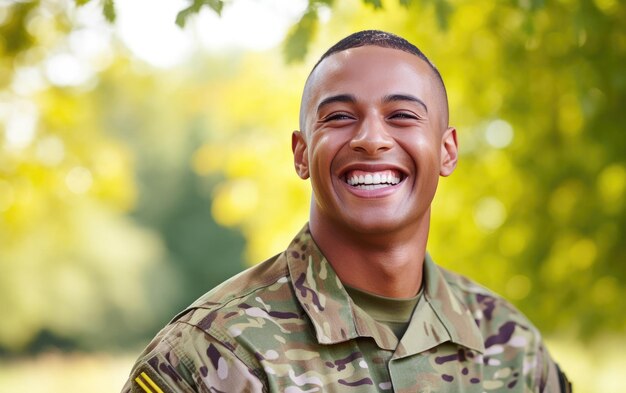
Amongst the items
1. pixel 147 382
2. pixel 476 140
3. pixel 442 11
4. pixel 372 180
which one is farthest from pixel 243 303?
pixel 476 140

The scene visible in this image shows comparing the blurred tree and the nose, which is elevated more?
the blurred tree

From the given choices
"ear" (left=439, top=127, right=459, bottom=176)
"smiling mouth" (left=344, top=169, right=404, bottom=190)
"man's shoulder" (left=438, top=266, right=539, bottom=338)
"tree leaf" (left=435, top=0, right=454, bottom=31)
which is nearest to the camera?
"smiling mouth" (left=344, top=169, right=404, bottom=190)

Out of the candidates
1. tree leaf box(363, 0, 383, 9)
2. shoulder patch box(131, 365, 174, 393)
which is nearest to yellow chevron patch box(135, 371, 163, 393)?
shoulder patch box(131, 365, 174, 393)

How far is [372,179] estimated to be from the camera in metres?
2.51

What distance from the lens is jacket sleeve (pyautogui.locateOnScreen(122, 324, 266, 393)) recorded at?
2.38 meters

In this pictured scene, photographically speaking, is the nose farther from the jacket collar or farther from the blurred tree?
the blurred tree

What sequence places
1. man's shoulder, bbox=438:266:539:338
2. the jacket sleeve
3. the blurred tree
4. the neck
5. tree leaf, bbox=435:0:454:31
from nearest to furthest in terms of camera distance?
the jacket sleeve
the neck
man's shoulder, bbox=438:266:539:338
tree leaf, bbox=435:0:454:31
the blurred tree

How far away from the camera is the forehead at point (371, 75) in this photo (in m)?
2.53

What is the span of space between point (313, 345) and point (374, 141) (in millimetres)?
556

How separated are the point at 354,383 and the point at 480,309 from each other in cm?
66

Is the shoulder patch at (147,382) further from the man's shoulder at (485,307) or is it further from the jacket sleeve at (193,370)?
the man's shoulder at (485,307)

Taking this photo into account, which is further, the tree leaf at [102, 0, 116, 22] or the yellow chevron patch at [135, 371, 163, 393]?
the tree leaf at [102, 0, 116, 22]

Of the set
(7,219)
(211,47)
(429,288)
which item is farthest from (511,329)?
(211,47)

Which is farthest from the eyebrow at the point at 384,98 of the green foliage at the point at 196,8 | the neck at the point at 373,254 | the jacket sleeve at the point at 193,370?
the jacket sleeve at the point at 193,370
